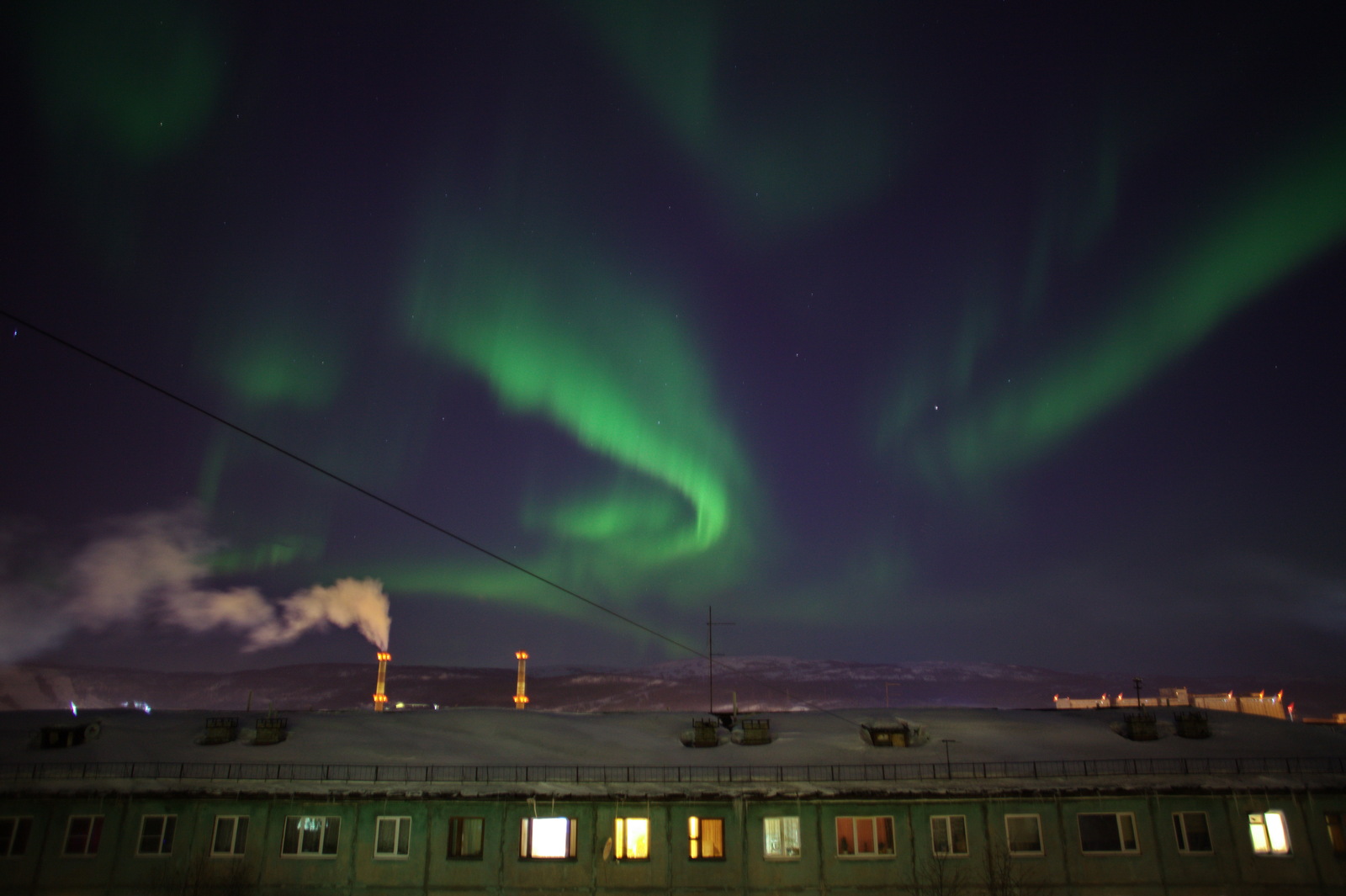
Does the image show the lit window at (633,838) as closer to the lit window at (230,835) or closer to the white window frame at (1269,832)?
the lit window at (230,835)

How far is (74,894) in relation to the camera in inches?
1219

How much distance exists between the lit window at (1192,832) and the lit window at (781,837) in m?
14.7

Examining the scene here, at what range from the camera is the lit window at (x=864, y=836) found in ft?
104

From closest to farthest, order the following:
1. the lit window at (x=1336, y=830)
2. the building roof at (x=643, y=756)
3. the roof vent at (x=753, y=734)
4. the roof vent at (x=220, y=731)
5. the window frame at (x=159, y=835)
→ the window frame at (x=159, y=835), the lit window at (x=1336, y=830), the building roof at (x=643, y=756), the roof vent at (x=220, y=731), the roof vent at (x=753, y=734)

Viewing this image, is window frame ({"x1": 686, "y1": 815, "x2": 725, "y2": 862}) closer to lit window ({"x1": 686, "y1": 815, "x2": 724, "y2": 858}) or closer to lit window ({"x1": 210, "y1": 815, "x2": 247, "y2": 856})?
lit window ({"x1": 686, "y1": 815, "x2": 724, "y2": 858})

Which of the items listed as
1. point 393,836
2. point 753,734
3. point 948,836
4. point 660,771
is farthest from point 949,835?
point 393,836

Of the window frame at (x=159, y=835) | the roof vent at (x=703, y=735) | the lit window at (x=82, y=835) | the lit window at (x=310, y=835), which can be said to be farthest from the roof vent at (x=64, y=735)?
the roof vent at (x=703, y=735)

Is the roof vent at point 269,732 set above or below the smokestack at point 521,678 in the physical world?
below

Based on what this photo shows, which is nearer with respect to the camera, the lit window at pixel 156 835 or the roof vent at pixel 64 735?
the lit window at pixel 156 835

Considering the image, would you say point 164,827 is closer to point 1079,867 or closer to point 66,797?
point 66,797

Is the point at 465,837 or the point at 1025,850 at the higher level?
the point at 465,837

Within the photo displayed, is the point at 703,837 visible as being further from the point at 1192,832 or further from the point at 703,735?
the point at 1192,832

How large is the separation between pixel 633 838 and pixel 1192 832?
2181 centimetres

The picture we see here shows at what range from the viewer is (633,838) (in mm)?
31766
